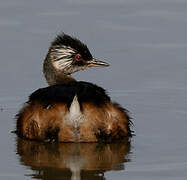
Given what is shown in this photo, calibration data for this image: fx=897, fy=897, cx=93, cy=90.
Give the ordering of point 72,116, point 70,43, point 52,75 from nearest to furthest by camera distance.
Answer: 1. point 72,116
2. point 70,43
3. point 52,75

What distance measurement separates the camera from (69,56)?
11914 millimetres

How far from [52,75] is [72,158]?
2.60m

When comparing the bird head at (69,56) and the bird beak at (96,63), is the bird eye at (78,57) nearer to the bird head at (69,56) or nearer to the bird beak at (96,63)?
the bird head at (69,56)

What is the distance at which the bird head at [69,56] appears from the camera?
11.7 metres

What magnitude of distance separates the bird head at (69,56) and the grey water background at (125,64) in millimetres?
490

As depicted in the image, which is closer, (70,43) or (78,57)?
(70,43)

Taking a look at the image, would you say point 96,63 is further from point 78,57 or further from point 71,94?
point 71,94

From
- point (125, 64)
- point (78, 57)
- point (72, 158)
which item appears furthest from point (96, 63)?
point (72, 158)

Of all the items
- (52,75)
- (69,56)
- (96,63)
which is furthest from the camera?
(96,63)

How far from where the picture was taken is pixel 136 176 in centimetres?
881

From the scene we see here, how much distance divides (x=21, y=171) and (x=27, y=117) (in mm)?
1471

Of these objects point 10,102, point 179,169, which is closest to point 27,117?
point 10,102

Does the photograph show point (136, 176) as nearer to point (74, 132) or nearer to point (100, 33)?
point (74, 132)

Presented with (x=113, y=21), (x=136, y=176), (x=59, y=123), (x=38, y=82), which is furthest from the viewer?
(x=113, y=21)
